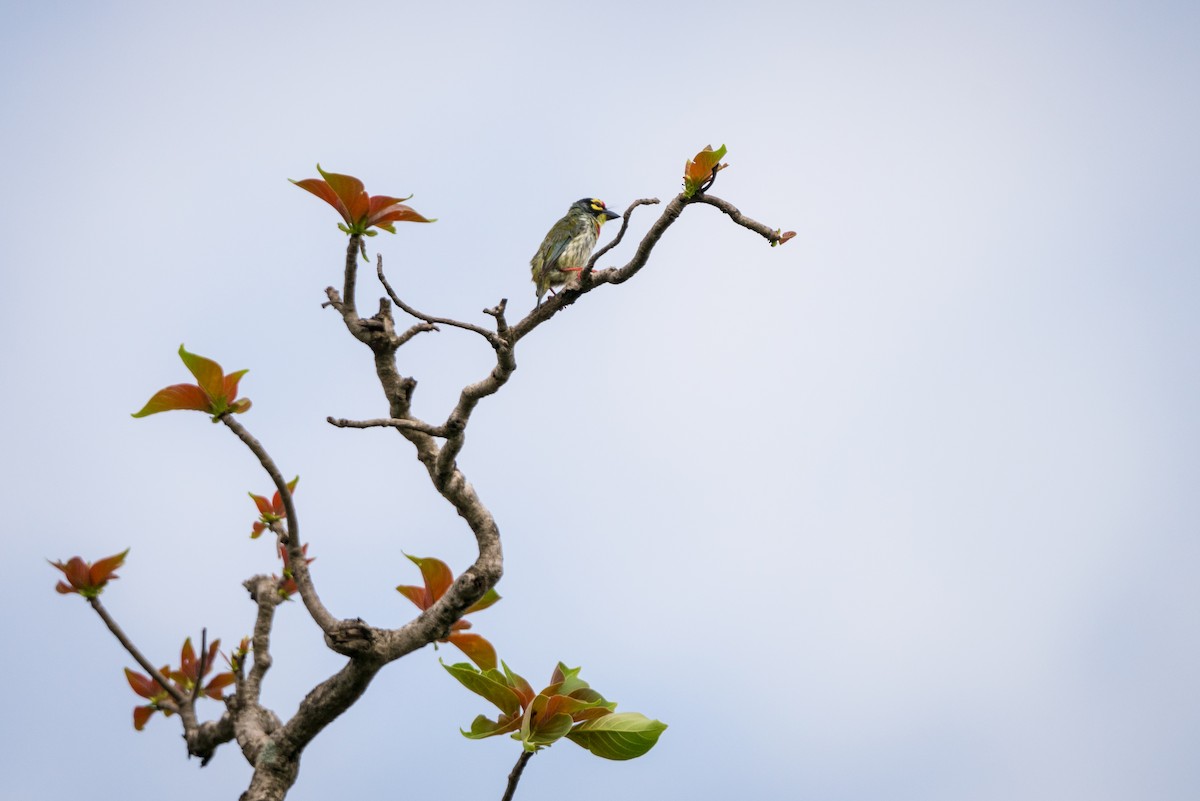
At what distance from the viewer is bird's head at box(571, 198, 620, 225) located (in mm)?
6988

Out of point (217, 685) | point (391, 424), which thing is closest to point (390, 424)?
point (391, 424)

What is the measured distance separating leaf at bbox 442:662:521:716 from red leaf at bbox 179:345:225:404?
1.08m

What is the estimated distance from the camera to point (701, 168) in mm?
3291

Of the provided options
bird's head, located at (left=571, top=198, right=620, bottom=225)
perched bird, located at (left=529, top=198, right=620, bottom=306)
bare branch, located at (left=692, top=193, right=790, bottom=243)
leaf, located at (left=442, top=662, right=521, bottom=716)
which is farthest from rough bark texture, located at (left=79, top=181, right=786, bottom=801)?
bird's head, located at (left=571, top=198, right=620, bottom=225)

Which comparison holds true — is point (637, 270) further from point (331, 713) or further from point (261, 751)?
point (261, 751)

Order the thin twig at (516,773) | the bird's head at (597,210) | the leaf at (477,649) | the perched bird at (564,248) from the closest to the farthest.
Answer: the thin twig at (516,773)
the leaf at (477,649)
the perched bird at (564,248)
the bird's head at (597,210)

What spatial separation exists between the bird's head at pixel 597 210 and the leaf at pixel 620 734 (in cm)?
439

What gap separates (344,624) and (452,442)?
70 centimetres

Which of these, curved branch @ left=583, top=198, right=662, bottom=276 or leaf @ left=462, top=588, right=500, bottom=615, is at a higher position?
curved branch @ left=583, top=198, right=662, bottom=276

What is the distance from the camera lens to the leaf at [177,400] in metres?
3.17

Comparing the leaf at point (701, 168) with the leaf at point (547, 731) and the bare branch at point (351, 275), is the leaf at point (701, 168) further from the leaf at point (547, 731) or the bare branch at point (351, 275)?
the leaf at point (547, 731)

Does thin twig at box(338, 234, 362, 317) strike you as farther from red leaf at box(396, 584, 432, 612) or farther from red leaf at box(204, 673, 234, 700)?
red leaf at box(204, 673, 234, 700)

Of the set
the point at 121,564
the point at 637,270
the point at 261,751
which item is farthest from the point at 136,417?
the point at 637,270

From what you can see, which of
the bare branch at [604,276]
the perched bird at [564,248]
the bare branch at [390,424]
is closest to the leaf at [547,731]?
the bare branch at [390,424]
